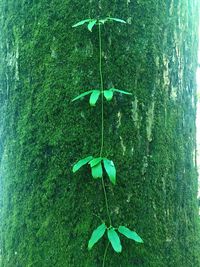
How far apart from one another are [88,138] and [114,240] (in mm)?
404

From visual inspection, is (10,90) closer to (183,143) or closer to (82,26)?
(82,26)

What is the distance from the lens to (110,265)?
4.21 ft

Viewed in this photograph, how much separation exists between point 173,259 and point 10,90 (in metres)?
1.02

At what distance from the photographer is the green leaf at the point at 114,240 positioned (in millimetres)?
1199

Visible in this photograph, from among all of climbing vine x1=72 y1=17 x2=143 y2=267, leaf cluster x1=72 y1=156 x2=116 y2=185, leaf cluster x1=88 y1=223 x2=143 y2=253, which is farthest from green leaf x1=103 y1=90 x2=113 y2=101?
leaf cluster x1=88 y1=223 x2=143 y2=253

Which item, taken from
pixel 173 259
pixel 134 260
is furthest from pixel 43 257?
pixel 173 259

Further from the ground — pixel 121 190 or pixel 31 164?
pixel 31 164

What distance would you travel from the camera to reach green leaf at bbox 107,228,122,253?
1.20 metres

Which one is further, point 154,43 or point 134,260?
point 154,43

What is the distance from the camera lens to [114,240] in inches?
48.1

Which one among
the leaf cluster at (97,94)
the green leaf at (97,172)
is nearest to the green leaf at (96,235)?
the green leaf at (97,172)

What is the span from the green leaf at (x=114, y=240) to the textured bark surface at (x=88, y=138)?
0.06m

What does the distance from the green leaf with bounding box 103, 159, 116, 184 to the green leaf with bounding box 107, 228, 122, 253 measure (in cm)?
20

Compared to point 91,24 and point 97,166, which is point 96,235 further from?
point 91,24
